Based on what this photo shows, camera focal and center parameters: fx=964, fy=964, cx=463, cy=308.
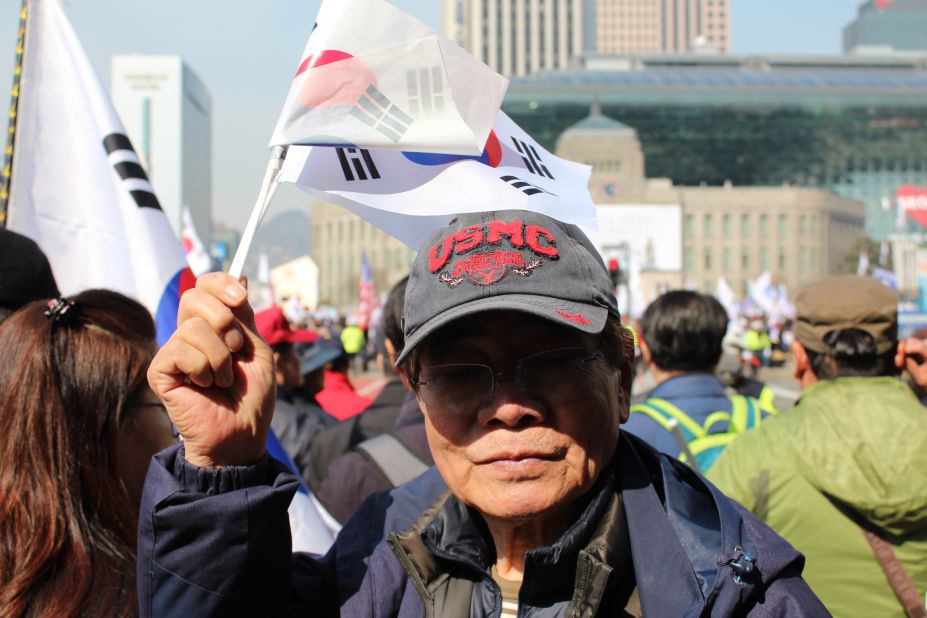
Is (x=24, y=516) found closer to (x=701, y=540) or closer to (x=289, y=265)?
(x=701, y=540)

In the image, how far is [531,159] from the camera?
2037 mm

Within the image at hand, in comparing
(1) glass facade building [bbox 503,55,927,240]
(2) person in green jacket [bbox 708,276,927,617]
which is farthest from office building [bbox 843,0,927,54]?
(2) person in green jacket [bbox 708,276,927,617]

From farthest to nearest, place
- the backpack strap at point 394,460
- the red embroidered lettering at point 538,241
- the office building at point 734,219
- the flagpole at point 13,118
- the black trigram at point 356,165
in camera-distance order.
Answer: the office building at point 734,219 → the backpack strap at point 394,460 → the flagpole at point 13,118 → the black trigram at point 356,165 → the red embroidered lettering at point 538,241

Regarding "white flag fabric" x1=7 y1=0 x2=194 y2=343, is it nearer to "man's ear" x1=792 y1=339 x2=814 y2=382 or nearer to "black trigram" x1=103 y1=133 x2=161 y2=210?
"black trigram" x1=103 y1=133 x2=161 y2=210

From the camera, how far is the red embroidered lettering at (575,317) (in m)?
1.51

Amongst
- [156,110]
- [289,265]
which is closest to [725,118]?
[289,265]

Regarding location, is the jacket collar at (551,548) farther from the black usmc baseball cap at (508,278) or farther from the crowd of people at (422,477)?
the black usmc baseball cap at (508,278)

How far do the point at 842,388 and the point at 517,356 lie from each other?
4.71ft

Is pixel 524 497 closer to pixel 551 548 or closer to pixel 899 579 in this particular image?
pixel 551 548

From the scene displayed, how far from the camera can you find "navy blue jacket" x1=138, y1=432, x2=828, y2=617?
148cm

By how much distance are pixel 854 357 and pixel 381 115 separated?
5.58 feet

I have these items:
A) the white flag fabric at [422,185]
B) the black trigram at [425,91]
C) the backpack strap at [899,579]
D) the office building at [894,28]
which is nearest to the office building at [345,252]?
the backpack strap at [899,579]

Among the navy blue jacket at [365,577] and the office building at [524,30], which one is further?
the office building at [524,30]

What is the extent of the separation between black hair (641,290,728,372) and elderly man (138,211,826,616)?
76.4 inches
